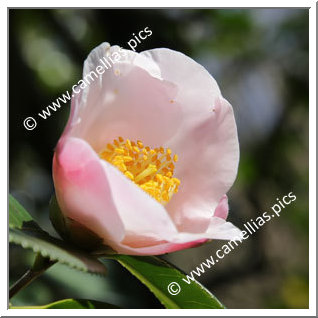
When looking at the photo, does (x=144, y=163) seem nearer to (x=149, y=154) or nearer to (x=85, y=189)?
(x=149, y=154)

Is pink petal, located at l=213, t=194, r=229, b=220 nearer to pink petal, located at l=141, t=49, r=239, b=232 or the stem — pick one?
pink petal, located at l=141, t=49, r=239, b=232

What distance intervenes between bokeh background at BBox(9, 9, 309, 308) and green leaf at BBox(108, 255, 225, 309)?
554 mm

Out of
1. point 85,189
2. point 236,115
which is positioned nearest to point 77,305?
point 85,189

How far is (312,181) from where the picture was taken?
2.72 feet

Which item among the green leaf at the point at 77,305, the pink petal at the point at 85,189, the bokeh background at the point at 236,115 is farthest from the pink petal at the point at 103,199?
the bokeh background at the point at 236,115

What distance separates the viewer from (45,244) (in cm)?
50

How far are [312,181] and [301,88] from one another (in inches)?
48.2

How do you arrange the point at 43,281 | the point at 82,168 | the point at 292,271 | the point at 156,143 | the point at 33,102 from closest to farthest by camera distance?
1. the point at 82,168
2. the point at 156,143
3. the point at 43,281
4. the point at 33,102
5. the point at 292,271

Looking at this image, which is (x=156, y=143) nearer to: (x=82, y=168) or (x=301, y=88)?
(x=82, y=168)

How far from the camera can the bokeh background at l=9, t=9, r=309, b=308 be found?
1.42m

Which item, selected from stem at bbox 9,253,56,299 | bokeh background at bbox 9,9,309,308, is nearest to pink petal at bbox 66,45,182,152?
stem at bbox 9,253,56,299

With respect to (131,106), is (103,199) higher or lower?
lower

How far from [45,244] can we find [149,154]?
17 cm
